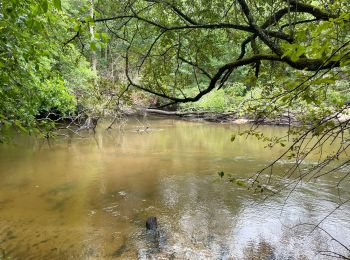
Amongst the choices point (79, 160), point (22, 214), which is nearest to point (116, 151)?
point (79, 160)

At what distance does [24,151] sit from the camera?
51.4 ft

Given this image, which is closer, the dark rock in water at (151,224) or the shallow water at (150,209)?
the shallow water at (150,209)

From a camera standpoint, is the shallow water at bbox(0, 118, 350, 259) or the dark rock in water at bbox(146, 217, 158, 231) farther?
the dark rock in water at bbox(146, 217, 158, 231)

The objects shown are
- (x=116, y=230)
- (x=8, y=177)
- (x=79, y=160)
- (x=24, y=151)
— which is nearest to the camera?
(x=116, y=230)

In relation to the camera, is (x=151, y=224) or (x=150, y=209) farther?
(x=150, y=209)

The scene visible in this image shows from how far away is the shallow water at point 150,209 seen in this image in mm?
6539

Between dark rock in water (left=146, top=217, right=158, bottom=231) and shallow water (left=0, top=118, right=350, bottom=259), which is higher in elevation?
dark rock in water (left=146, top=217, right=158, bottom=231)

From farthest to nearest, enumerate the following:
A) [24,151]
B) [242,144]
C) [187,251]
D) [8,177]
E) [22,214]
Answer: [242,144] → [24,151] → [8,177] → [22,214] → [187,251]

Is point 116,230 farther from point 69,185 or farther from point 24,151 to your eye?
point 24,151

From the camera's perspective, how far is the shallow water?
654cm

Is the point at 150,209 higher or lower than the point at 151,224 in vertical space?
lower

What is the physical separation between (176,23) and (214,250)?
13.0 feet

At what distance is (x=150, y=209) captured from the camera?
8.64 metres

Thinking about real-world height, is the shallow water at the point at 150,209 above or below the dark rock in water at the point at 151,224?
below
